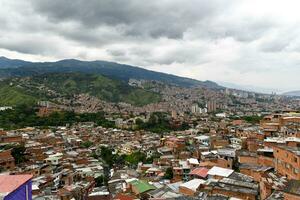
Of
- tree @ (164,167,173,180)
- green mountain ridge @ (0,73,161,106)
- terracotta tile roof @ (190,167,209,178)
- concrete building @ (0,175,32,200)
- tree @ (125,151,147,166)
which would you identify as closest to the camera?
concrete building @ (0,175,32,200)

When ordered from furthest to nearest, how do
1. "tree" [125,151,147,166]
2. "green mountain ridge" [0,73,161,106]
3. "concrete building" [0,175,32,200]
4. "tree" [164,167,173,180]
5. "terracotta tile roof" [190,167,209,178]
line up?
"green mountain ridge" [0,73,161,106] < "tree" [125,151,147,166] < "tree" [164,167,173,180] < "terracotta tile roof" [190,167,209,178] < "concrete building" [0,175,32,200]

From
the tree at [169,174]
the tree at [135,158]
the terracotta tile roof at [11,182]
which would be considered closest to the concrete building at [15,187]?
the terracotta tile roof at [11,182]

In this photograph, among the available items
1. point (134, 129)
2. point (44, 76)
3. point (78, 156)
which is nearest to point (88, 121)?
point (134, 129)

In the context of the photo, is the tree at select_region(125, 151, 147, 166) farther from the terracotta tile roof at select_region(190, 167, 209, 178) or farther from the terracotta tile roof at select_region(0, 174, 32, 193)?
the terracotta tile roof at select_region(0, 174, 32, 193)

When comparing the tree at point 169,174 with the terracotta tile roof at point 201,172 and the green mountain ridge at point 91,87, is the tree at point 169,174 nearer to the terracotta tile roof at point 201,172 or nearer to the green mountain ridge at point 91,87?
the terracotta tile roof at point 201,172

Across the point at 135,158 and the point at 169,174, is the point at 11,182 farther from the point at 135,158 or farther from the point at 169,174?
the point at 135,158

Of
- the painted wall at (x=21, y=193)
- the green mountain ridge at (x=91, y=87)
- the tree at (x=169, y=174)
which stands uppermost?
the green mountain ridge at (x=91, y=87)

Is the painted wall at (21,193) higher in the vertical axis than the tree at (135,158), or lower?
higher

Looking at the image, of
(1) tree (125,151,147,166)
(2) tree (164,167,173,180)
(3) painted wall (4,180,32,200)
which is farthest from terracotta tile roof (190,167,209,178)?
(3) painted wall (4,180,32,200)
